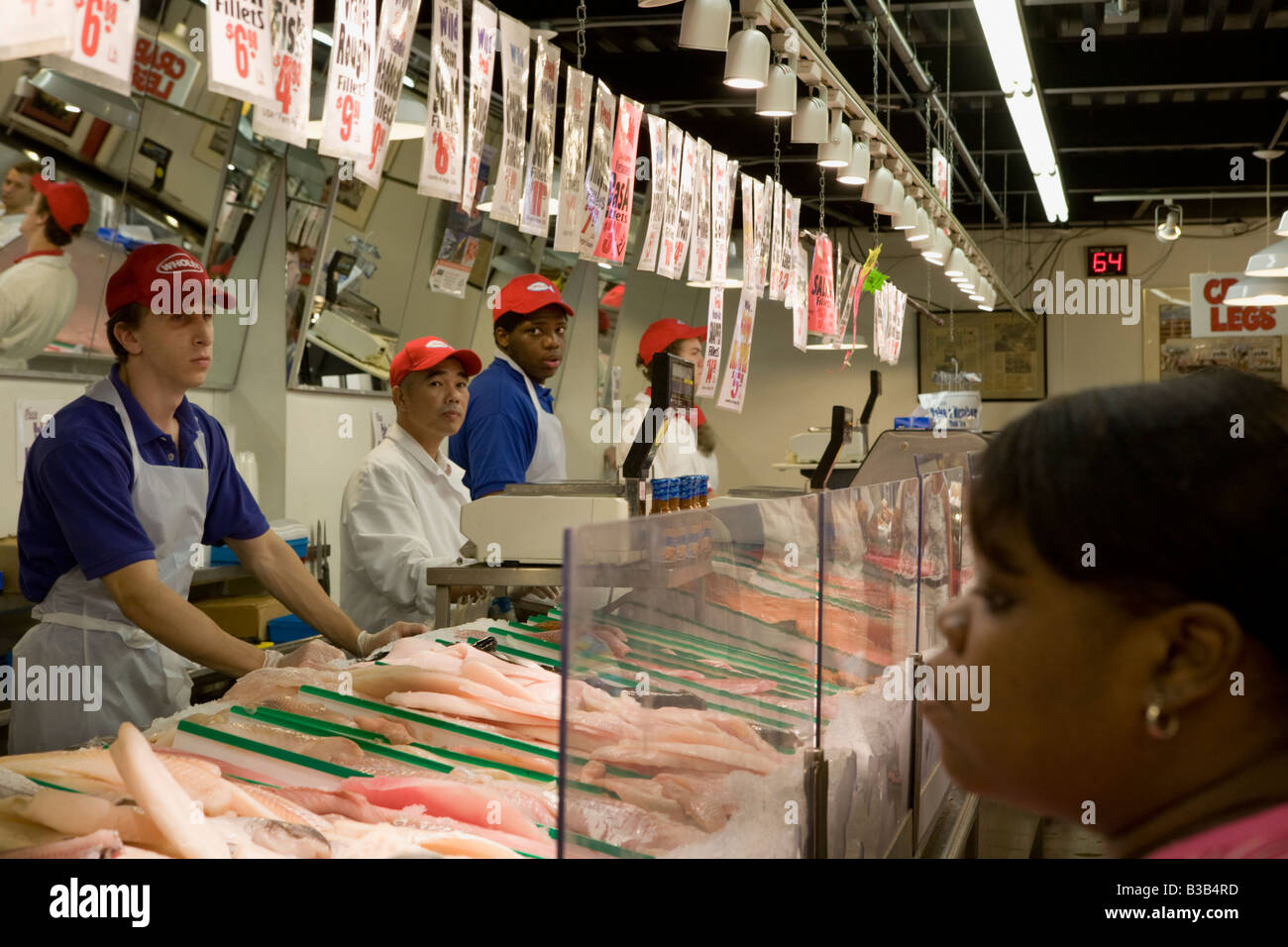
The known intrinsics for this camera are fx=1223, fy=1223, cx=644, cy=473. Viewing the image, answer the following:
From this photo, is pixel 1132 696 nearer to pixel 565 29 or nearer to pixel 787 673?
pixel 787 673

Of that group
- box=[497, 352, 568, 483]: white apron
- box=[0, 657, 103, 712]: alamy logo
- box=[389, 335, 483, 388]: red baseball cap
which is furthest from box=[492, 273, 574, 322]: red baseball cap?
box=[0, 657, 103, 712]: alamy logo

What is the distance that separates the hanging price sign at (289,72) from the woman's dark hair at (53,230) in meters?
2.88

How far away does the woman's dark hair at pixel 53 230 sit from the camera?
197 inches

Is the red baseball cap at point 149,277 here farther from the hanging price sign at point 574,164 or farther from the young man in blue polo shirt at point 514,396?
the young man in blue polo shirt at point 514,396

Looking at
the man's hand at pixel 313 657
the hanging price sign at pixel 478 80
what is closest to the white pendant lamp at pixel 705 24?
the hanging price sign at pixel 478 80

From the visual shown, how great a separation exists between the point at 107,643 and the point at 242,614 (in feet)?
9.29

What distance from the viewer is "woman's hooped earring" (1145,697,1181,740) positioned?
0.90 meters

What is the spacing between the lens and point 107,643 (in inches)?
121

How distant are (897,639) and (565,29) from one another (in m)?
5.52

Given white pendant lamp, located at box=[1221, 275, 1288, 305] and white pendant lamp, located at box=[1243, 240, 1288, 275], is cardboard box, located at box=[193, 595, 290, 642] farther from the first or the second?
white pendant lamp, located at box=[1221, 275, 1288, 305]

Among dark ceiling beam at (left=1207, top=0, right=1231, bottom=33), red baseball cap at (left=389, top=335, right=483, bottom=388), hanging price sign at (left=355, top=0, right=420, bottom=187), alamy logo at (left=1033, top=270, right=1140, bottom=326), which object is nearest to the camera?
hanging price sign at (left=355, top=0, right=420, bottom=187)

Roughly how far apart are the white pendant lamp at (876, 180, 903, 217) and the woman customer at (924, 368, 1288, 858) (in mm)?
5472

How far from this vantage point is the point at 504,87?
12.4ft

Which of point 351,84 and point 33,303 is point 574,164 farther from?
point 33,303
